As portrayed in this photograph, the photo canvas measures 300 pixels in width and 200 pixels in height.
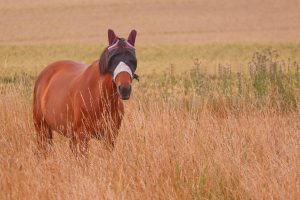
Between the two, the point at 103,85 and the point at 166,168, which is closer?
the point at 166,168

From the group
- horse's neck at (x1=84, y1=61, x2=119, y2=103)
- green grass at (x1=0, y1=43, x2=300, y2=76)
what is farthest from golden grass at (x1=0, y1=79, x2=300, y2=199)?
green grass at (x1=0, y1=43, x2=300, y2=76)

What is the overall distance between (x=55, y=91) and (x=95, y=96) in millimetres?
908

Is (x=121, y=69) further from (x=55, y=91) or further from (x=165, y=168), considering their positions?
(x=55, y=91)

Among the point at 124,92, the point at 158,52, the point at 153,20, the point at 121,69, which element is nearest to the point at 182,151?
the point at 124,92

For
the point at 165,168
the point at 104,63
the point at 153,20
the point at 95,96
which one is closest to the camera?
the point at 165,168

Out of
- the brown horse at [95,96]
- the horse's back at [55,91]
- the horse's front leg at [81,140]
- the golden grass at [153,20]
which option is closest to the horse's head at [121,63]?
the brown horse at [95,96]

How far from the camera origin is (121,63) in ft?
19.0

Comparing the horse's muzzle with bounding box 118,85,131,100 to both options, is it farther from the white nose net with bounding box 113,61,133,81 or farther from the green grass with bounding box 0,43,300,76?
the green grass with bounding box 0,43,300,76

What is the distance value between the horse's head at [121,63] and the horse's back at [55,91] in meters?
0.71

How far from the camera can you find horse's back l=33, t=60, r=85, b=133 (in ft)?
22.1

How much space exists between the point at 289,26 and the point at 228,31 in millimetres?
4764

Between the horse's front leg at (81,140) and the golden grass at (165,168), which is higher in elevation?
the horse's front leg at (81,140)

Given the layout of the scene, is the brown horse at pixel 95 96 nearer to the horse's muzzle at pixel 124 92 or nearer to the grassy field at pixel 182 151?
the horse's muzzle at pixel 124 92

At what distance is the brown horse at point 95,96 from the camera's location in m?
5.87
